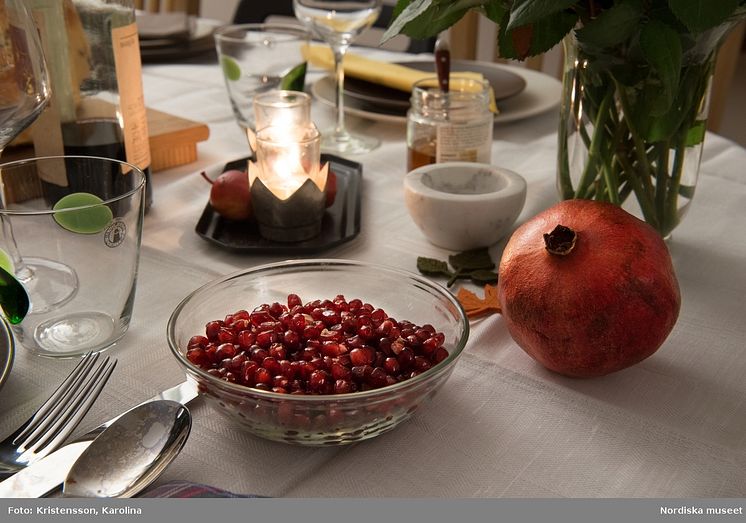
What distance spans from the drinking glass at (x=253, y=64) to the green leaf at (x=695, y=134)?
531 millimetres

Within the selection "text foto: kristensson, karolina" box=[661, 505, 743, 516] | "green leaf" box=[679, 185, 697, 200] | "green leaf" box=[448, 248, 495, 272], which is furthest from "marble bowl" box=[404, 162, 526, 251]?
"text foto: kristensson, karolina" box=[661, 505, 743, 516]

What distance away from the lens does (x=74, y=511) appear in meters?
0.41

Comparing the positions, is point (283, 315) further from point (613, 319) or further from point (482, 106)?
point (482, 106)

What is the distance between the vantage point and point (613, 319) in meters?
0.51

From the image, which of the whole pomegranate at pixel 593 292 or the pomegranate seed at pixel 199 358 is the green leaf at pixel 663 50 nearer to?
the whole pomegranate at pixel 593 292

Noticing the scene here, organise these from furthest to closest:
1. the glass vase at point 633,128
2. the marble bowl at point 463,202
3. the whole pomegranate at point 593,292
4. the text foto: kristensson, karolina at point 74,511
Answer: the marble bowl at point 463,202 < the glass vase at point 633,128 < the whole pomegranate at point 593,292 < the text foto: kristensson, karolina at point 74,511

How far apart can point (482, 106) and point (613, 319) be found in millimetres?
400

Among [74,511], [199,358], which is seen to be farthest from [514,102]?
[74,511]

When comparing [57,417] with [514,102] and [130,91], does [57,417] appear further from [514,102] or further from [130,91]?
[514,102]

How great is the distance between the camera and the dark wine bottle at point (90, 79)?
746 millimetres

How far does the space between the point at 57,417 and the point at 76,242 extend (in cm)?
12

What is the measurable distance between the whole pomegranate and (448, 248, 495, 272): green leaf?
0.54 feet

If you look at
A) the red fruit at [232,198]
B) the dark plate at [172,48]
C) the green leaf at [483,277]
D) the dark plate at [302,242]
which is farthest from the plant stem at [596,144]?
the dark plate at [172,48]

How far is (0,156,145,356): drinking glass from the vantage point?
54 cm
